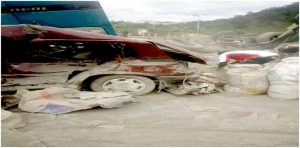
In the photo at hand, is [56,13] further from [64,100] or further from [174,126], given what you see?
[174,126]

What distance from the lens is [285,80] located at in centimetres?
464

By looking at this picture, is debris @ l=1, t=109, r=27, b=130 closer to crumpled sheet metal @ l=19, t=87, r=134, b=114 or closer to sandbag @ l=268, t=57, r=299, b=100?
crumpled sheet metal @ l=19, t=87, r=134, b=114

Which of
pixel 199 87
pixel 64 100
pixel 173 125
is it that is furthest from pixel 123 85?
pixel 173 125

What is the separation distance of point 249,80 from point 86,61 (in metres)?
A: 2.43

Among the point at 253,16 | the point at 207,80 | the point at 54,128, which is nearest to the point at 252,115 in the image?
the point at 207,80

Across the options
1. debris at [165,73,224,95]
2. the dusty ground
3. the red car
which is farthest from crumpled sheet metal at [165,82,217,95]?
the dusty ground

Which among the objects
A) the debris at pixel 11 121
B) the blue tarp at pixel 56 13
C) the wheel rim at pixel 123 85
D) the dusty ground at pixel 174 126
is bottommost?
the dusty ground at pixel 174 126

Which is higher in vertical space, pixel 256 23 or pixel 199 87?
pixel 256 23

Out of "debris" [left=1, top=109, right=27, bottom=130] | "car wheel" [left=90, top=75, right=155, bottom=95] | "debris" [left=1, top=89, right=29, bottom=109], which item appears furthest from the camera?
"car wheel" [left=90, top=75, right=155, bottom=95]

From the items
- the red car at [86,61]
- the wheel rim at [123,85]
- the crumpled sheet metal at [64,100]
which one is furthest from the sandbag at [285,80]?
the crumpled sheet metal at [64,100]

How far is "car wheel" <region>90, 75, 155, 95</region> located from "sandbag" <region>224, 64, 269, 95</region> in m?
1.27

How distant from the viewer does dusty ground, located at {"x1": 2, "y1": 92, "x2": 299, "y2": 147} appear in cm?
314

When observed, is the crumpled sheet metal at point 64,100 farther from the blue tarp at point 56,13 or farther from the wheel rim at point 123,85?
the blue tarp at point 56,13

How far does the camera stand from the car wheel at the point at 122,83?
4.89 metres
